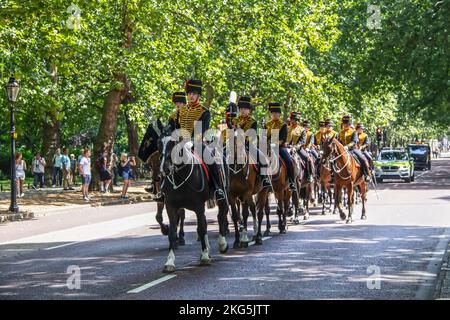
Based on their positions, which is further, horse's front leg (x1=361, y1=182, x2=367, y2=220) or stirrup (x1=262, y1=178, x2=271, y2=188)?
horse's front leg (x1=361, y1=182, x2=367, y2=220)

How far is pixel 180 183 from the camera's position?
12.0m

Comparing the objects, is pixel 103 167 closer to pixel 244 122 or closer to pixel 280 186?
pixel 280 186

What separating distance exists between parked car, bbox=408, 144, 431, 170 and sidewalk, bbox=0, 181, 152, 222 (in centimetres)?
3803

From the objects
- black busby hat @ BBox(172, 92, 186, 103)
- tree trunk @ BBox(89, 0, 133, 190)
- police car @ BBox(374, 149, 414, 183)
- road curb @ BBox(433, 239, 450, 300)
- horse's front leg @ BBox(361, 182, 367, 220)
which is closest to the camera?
road curb @ BBox(433, 239, 450, 300)

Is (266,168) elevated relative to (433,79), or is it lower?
lower

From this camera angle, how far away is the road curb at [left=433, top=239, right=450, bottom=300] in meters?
9.34

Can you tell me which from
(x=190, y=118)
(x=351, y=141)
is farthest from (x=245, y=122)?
(x=351, y=141)

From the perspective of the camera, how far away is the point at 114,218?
2373cm

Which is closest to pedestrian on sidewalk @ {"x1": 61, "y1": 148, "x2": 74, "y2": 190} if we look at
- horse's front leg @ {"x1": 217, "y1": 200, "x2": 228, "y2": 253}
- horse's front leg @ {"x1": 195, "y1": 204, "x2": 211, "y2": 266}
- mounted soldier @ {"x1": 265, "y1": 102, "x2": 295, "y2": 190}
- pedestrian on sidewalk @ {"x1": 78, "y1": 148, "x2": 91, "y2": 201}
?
pedestrian on sidewalk @ {"x1": 78, "y1": 148, "x2": 91, "y2": 201}

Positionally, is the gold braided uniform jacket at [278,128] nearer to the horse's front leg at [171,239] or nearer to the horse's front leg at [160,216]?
the horse's front leg at [160,216]

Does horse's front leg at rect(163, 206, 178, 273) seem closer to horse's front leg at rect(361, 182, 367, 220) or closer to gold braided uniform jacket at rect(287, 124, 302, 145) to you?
gold braided uniform jacket at rect(287, 124, 302, 145)

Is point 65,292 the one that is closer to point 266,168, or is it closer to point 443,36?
point 266,168

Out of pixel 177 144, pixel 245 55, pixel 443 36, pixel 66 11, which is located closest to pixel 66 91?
pixel 245 55
